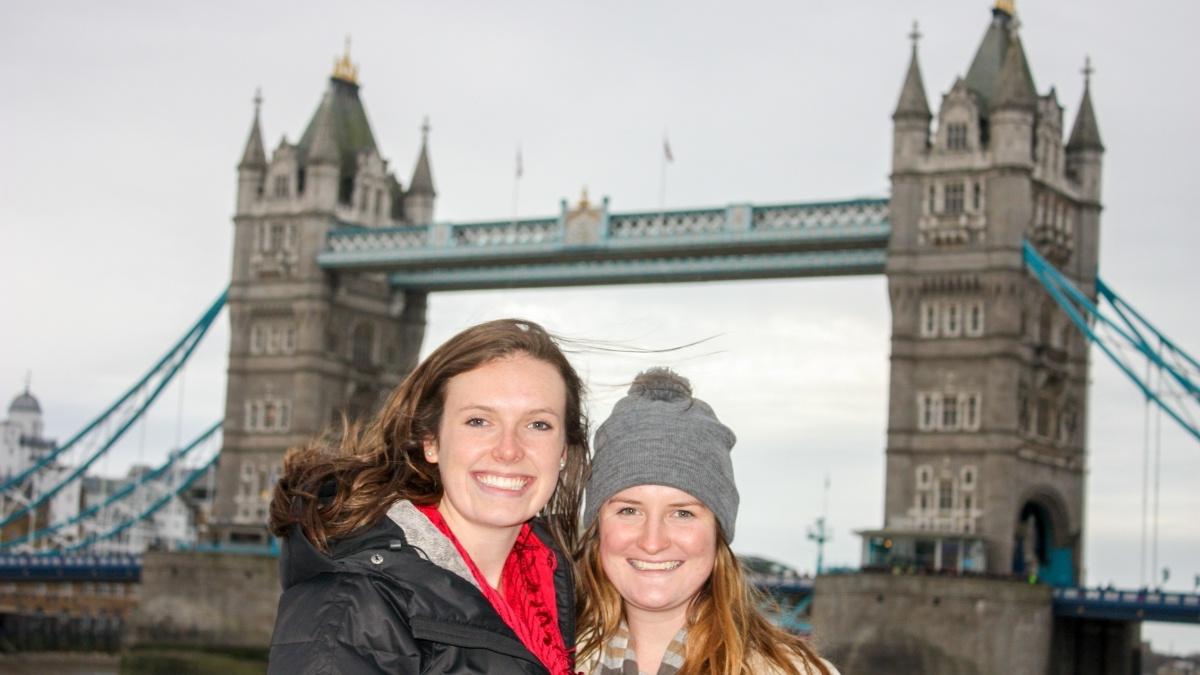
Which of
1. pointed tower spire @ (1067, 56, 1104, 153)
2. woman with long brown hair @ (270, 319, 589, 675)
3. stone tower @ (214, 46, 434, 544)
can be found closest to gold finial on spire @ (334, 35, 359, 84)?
stone tower @ (214, 46, 434, 544)

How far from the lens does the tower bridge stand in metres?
39.8

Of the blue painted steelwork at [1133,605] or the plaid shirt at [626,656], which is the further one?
the blue painted steelwork at [1133,605]

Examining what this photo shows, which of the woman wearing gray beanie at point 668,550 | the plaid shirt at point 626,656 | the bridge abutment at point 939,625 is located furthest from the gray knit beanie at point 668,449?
the bridge abutment at point 939,625

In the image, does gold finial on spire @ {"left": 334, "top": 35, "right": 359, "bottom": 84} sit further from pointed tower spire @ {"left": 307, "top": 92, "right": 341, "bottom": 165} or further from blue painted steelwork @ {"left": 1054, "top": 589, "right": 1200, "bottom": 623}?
blue painted steelwork @ {"left": 1054, "top": 589, "right": 1200, "bottom": 623}

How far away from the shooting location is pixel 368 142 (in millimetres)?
58406

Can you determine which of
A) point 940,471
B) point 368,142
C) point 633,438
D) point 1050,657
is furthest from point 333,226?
point 633,438

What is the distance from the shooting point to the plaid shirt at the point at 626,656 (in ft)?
17.1

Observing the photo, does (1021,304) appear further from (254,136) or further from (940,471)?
(254,136)

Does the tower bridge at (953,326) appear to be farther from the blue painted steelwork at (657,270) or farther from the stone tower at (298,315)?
the stone tower at (298,315)

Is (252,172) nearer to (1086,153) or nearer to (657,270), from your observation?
(657,270)

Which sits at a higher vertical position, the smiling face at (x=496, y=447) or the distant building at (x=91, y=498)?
the distant building at (x=91, y=498)

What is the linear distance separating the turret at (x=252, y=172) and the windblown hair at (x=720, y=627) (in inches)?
2061

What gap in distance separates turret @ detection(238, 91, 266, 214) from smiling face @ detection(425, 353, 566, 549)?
172ft

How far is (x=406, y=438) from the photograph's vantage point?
5305 mm
